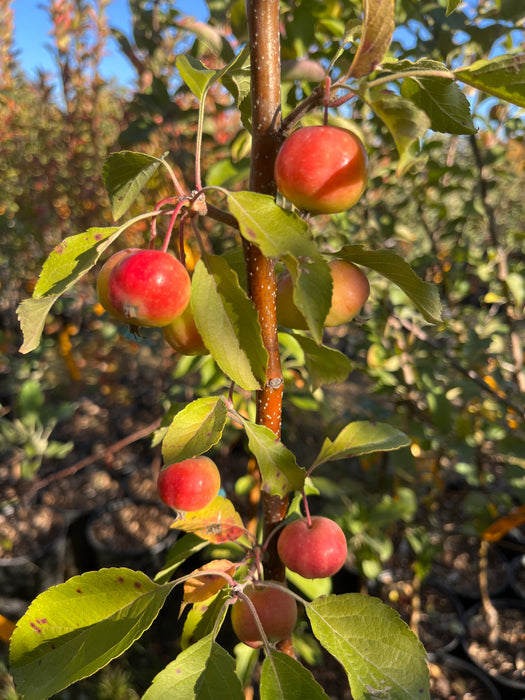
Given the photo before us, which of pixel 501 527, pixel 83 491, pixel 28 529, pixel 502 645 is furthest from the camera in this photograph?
pixel 83 491

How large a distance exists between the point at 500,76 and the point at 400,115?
0.27 ft

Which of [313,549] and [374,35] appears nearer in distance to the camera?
[374,35]

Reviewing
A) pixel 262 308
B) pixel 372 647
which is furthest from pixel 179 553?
pixel 262 308

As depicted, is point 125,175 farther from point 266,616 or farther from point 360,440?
point 266,616

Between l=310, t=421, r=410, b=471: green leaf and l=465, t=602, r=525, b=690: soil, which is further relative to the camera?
l=465, t=602, r=525, b=690: soil

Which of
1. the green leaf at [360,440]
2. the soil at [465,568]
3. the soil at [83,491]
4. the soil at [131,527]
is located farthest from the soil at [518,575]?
the soil at [83,491]

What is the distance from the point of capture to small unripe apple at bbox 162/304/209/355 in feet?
1.68

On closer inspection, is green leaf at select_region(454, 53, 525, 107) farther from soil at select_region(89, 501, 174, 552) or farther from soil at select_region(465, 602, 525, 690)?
soil at select_region(89, 501, 174, 552)

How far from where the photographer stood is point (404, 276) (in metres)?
0.48

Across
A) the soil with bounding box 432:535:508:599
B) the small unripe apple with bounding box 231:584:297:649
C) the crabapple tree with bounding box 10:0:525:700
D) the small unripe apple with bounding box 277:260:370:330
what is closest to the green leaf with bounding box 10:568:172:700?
the crabapple tree with bounding box 10:0:525:700

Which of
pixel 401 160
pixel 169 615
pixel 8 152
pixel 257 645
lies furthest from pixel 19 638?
pixel 8 152

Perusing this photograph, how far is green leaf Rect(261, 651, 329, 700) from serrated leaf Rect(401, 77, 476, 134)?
1.81 ft

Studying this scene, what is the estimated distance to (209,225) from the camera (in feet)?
6.64

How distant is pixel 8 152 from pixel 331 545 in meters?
3.58
